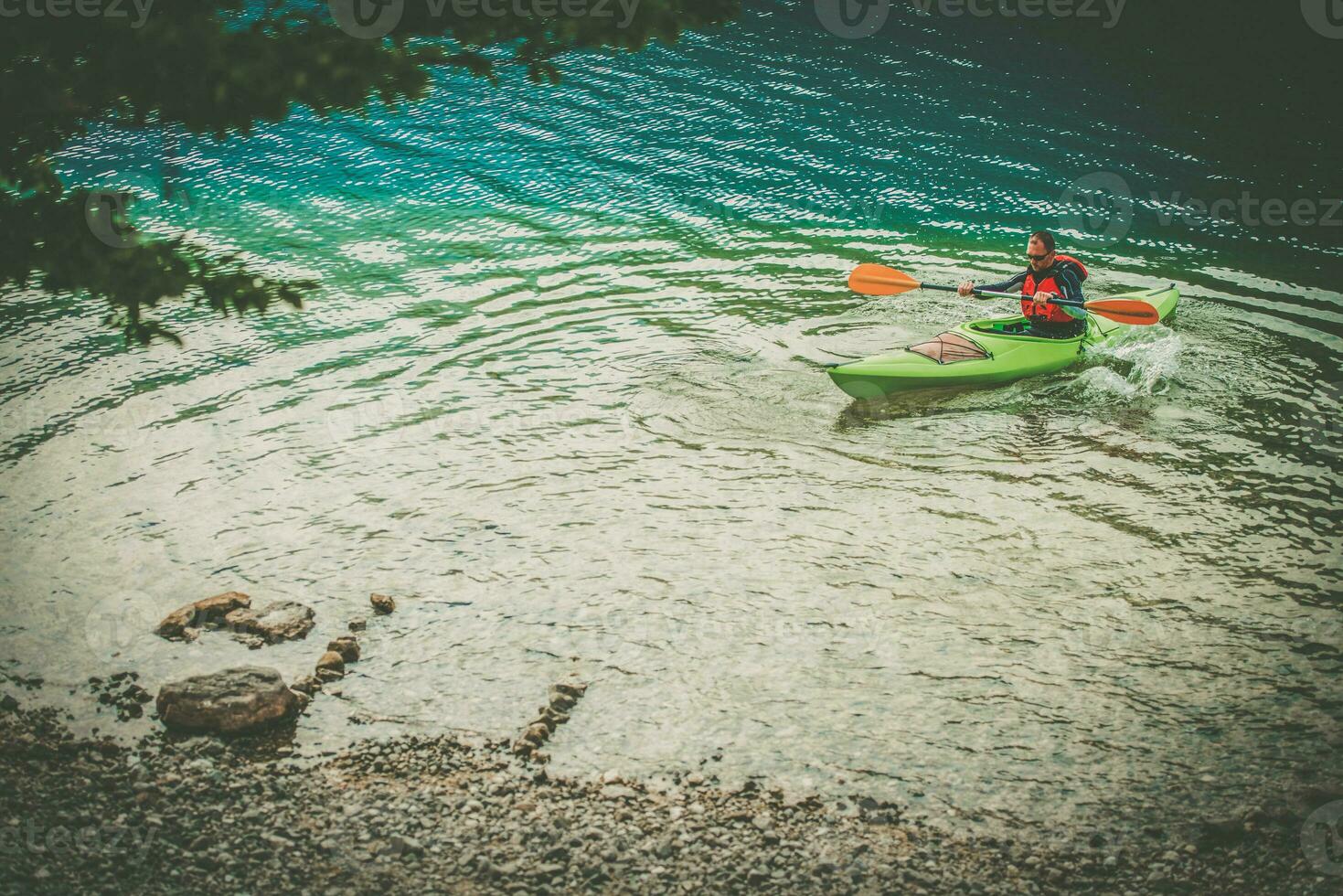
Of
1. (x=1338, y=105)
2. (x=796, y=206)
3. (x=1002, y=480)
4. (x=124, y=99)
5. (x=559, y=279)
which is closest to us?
(x=124, y=99)

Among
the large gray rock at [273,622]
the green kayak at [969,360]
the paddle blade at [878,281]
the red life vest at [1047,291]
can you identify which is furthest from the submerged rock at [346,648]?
the red life vest at [1047,291]

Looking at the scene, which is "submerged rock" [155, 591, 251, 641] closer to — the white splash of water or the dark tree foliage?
the dark tree foliage

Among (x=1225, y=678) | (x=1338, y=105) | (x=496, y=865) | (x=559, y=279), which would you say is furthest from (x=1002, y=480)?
(x=1338, y=105)

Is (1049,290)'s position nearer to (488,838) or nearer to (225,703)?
(488,838)

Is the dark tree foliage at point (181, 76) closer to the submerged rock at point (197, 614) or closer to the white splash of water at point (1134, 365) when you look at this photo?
the submerged rock at point (197, 614)

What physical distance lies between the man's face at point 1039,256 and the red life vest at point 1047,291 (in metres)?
0.07

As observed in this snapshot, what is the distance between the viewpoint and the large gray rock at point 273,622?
18.1 ft

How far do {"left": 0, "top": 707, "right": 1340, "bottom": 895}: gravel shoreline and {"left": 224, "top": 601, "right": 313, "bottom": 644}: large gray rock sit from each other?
0.95 metres

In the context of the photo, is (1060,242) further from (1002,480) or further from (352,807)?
(352,807)

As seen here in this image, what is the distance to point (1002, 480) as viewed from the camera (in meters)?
7.15

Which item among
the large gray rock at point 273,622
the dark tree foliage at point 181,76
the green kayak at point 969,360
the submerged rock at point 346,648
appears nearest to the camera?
the dark tree foliage at point 181,76

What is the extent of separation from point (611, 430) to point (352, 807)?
4.07m

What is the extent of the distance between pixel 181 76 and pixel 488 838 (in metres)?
3.15

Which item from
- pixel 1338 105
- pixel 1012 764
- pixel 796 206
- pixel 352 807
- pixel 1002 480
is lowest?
pixel 352 807
